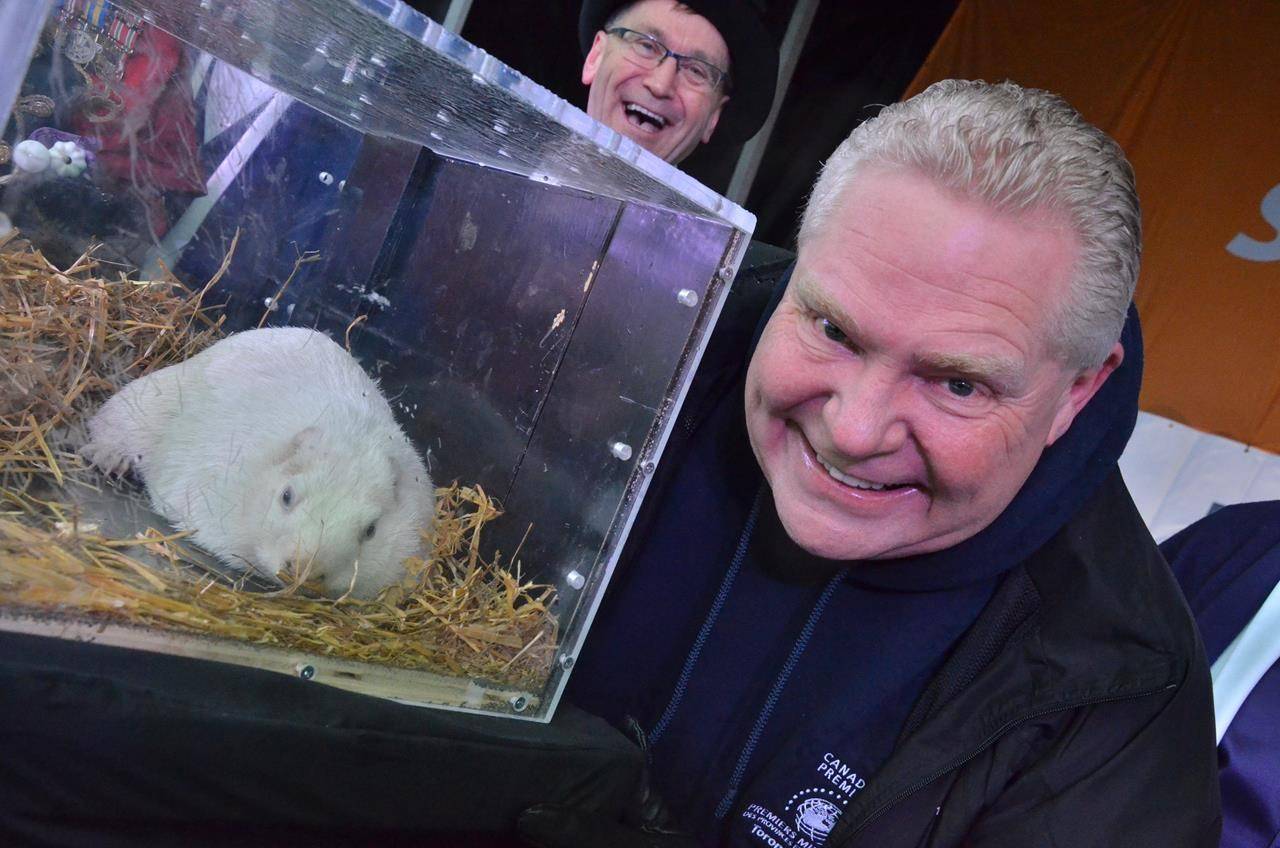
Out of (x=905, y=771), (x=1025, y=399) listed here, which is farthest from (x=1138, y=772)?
(x=1025, y=399)

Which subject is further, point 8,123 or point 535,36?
point 535,36

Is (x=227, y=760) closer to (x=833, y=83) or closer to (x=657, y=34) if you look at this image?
(x=657, y=34)

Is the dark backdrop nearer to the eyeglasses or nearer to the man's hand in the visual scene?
the eyeglasses

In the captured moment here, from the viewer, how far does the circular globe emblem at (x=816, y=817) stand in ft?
4.40

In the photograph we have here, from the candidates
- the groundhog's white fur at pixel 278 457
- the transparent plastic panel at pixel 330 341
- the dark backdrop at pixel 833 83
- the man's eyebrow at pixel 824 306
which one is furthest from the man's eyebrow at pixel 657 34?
the dark backdrop at pixel 833 83

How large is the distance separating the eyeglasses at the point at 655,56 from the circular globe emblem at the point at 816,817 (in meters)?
1.51

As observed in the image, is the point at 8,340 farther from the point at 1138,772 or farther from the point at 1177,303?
the point at 1177,303

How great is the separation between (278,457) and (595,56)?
4.74 ft

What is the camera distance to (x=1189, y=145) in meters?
4.20

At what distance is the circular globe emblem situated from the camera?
4.40 feet

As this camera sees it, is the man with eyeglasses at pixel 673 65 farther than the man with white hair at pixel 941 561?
Yes

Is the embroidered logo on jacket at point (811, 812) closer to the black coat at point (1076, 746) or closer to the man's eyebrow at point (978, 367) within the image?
the black coat at point (1076, 746)

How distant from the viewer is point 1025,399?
48.7 inches

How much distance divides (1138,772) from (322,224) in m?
1.32
